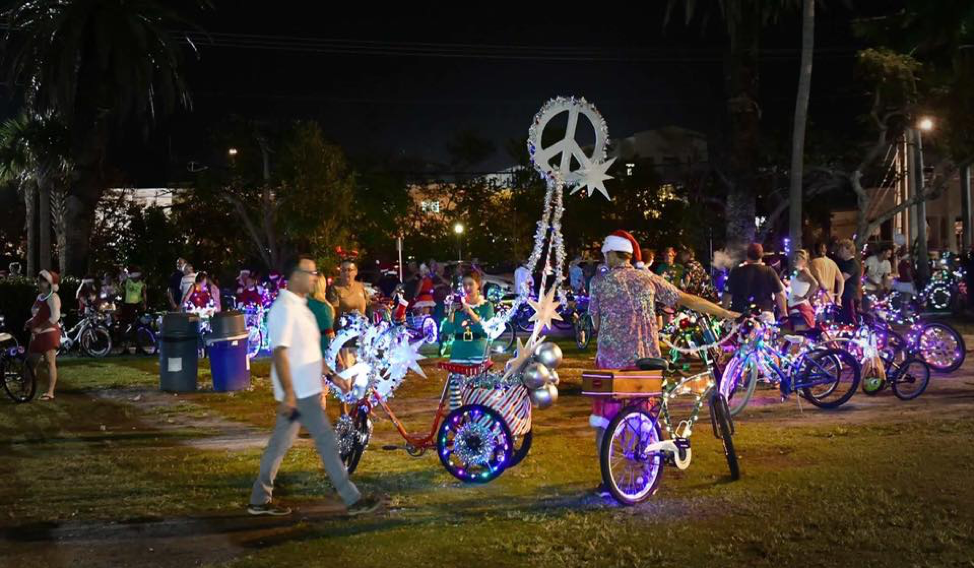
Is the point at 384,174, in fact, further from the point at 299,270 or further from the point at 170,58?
the point at 299,270

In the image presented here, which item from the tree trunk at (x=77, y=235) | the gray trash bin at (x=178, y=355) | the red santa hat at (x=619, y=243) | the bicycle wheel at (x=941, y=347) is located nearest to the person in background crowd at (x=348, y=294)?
the red santa hat at (x=619, y=243)

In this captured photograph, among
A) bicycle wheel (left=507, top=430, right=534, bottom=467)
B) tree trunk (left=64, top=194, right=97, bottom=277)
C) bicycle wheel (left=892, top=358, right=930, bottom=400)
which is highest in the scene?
tree trunk (left=64, top=194, right=97, bottom=277)

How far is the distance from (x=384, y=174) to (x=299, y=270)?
40.1m

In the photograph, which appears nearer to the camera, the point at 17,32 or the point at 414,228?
the point at 17,32

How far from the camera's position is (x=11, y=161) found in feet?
102

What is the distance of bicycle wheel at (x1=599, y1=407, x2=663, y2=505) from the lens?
738 cm

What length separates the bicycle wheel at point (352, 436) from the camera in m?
8.53

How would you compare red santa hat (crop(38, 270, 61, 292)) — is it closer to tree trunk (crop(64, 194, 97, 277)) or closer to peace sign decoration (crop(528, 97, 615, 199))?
peace sign decoration (crop(528, 97, 615, 199))

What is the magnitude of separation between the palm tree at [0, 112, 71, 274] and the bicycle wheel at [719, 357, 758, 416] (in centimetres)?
2178

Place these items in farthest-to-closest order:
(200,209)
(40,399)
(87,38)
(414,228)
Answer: (414,228) < (200,209) < (87,38) < (40,399)

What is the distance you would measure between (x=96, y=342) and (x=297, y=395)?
1559 cm

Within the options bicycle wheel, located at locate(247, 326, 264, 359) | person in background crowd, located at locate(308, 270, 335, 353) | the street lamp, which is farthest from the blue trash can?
the street lamp

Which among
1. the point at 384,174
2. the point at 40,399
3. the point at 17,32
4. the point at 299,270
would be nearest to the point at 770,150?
the point at 384,174

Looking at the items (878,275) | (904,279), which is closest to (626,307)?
(878,275)
